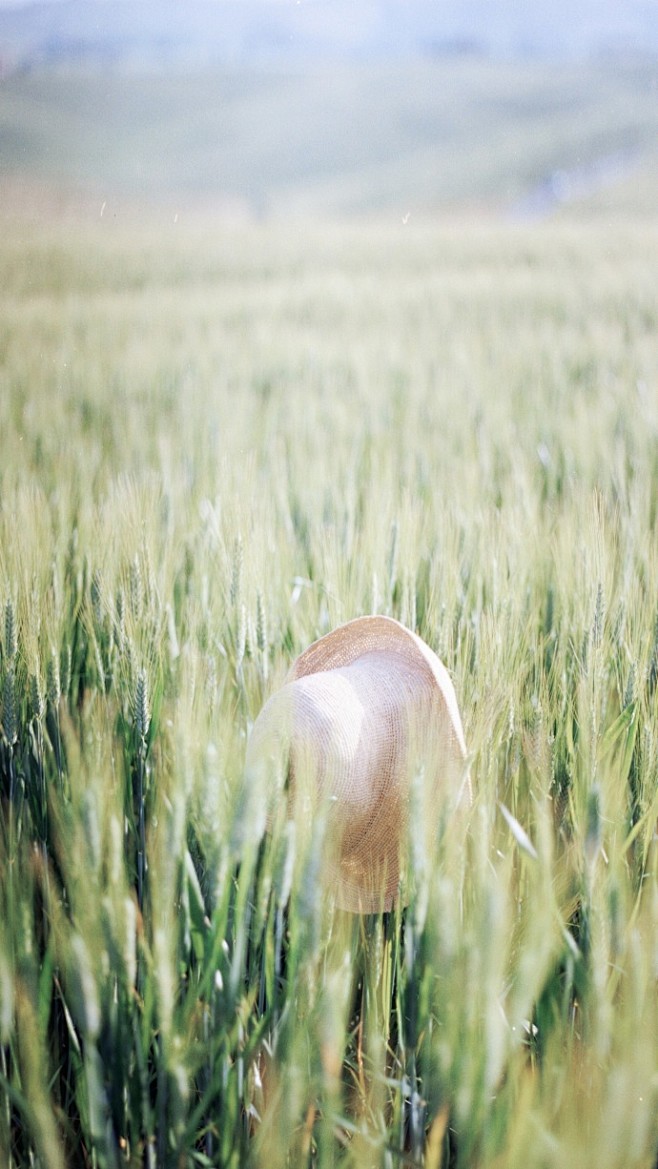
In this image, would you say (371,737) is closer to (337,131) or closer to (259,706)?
(259,706)

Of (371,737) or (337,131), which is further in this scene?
(337,131)

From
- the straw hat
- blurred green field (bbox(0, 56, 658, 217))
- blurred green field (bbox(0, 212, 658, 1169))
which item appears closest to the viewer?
blurred green field (bbox(0, 212, 658, 1169))

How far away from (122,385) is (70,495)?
64cm

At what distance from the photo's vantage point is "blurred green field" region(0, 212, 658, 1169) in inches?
16.4

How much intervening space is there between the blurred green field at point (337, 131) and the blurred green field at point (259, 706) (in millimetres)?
139

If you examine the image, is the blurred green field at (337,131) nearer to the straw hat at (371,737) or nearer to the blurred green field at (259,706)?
the blurred green field at (259,706)

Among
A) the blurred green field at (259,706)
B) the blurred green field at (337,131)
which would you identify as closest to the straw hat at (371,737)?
the blurred green field at (259,706)

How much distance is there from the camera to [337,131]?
209 cm

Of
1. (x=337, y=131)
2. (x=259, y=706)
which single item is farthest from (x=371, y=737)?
(x=337, y=131)

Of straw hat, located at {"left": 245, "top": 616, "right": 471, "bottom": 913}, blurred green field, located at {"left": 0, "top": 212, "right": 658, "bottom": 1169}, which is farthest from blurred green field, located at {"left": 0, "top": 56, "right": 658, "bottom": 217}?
straw hat, located at {"left": 245, "top": 616, "right": 471, "bottom": 913}

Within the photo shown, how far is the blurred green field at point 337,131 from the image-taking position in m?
1.70

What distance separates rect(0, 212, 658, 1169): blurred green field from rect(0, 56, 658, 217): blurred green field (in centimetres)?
14

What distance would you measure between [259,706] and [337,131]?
67.1 inches

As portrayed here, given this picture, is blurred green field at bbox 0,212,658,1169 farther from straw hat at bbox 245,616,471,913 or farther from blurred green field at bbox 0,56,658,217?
blurred green field at bbox 0,56,658,217
